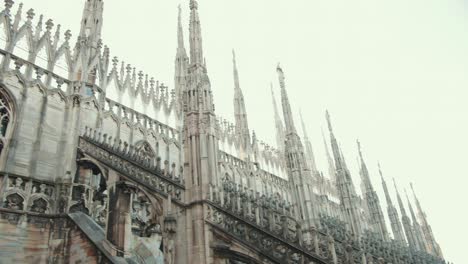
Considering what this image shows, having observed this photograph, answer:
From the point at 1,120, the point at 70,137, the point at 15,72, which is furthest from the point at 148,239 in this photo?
the point at 15,72

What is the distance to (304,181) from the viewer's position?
1584cm

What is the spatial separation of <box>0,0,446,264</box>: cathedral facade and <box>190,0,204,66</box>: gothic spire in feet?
0.13

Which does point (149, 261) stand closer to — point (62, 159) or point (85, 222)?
point (85, 222)

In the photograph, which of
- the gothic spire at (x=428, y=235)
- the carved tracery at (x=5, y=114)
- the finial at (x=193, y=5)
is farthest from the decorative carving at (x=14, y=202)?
the gothic spire at (x=428, y=235)

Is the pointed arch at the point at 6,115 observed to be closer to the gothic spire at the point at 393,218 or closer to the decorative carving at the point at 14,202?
the decorative carving at the point at 14,202

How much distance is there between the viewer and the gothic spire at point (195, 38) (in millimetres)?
12293

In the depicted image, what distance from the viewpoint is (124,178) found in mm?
10273

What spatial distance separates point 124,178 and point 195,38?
5.37 meters

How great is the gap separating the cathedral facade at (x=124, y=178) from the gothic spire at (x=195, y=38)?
4cm

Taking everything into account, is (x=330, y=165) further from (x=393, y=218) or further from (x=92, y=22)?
(x=92, y=22)

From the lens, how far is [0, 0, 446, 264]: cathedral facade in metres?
8.77

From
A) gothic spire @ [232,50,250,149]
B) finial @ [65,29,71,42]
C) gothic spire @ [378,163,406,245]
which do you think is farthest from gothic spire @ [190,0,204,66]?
gothic spire @ [378,163,406,245]

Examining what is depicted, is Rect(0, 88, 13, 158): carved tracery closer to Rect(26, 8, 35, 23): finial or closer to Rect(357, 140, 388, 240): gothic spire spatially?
Rect(26, 8, 35, 23): finial

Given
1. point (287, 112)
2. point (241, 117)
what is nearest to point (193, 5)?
point (287, 112)
